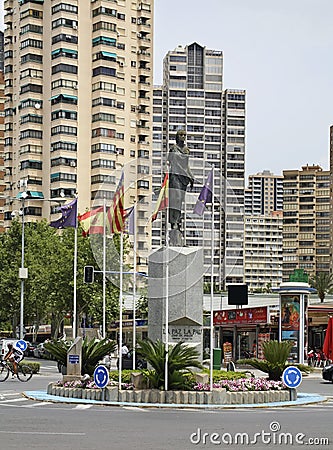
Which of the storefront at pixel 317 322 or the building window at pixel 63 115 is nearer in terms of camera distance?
the storefront at pixel 317 322

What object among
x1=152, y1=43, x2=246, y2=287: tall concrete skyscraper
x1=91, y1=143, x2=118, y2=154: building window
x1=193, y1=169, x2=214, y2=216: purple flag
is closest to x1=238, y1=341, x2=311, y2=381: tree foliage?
x1=193, y1=169, x2=214, y2=216: purple flag

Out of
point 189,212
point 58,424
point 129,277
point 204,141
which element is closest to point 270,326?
point 129,277

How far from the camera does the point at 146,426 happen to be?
19.3m

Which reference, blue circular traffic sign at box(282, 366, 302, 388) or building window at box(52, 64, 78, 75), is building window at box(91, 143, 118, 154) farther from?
blue circular traffic sign at box(282, 366, 302, 388)

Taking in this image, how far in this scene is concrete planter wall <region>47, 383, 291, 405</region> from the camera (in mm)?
25500

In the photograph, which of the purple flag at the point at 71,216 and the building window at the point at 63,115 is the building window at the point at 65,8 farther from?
the purple flag at the point at 71,216

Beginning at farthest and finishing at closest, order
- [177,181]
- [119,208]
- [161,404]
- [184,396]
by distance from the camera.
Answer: [119,208] → [177,181] → [184,396] → [161,404]

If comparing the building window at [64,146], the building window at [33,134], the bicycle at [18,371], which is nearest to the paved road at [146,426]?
the bicycle at [18,371]

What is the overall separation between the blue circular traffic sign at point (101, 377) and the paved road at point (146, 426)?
1264mm

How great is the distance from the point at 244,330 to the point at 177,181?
3535 centimetres

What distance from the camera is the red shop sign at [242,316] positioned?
192ft

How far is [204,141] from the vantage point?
167000 millimetres

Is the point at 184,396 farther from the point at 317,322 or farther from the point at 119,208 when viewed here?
the point at 317,322

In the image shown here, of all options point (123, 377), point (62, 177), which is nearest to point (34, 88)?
point (62, 177)
